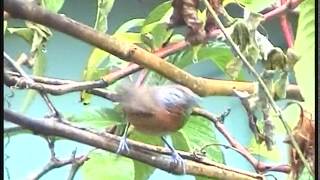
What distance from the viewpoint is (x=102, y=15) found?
1.25 m

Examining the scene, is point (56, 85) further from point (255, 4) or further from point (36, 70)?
point (255, 4)

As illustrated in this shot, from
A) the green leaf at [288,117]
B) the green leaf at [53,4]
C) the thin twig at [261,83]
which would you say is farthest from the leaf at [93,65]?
the green leaf at [288,117]

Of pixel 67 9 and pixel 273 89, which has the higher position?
pixel 67 9

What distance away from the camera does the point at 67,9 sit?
1.22m

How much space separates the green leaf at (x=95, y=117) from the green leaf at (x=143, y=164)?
0.05 m

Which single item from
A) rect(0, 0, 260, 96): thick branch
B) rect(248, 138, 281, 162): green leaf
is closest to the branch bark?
rect(0, 0, 260, 96): thick branch

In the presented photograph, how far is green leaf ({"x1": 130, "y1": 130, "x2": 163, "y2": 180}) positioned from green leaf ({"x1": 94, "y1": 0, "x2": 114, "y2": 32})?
8.1 inches

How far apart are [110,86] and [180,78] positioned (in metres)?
0.14

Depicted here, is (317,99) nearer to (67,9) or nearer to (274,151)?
(274,151)

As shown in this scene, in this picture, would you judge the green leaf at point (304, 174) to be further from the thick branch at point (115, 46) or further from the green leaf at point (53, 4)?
the green leaf at point (53, 4)

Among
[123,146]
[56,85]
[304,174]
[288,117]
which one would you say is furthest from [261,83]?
[56,85]

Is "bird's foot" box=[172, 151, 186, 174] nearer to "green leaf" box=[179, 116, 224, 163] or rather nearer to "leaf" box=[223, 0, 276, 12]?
"green leaf" box=[179, 116, 224, 163]

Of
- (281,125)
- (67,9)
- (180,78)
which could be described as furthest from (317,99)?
(67,9)

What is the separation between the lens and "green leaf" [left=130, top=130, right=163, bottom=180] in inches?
49.1
